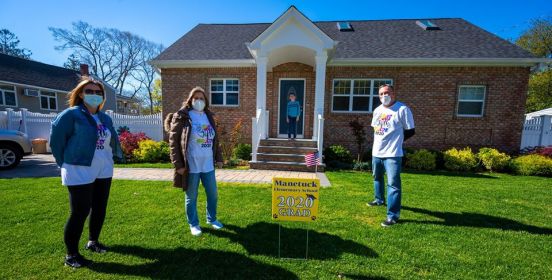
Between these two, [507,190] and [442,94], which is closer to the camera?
[507,190]

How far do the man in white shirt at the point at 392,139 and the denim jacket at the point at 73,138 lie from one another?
12.4 feet

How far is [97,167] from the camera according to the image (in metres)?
2.54

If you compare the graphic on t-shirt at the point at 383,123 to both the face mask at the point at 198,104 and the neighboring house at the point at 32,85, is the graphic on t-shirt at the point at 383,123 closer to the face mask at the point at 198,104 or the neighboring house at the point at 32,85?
the face mask at the point at 198,104

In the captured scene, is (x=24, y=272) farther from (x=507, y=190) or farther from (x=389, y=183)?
(x=507, y=190)

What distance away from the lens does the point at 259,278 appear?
Answer: 2.37 m

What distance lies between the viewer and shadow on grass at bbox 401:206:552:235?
3588 millimetres

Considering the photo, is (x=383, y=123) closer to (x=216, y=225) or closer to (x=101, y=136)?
(x=216, y=225)

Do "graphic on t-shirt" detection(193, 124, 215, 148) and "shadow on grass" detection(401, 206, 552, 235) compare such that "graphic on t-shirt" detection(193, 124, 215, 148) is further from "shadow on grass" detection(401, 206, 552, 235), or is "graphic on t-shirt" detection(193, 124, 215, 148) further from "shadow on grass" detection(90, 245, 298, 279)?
"shadow on grass" detection(401, 206, 552, 235)

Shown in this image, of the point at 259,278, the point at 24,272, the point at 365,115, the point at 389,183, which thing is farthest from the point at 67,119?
the point at 365,115

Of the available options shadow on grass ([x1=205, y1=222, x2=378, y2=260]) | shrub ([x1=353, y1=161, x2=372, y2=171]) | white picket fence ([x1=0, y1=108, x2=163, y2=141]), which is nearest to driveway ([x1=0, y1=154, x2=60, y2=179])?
white picket fence ([x1=0, y1=108, x2=163, y2=141])

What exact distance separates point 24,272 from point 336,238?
3393 mm

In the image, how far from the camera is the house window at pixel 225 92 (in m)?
10.4

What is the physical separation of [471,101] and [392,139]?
857 centimetres

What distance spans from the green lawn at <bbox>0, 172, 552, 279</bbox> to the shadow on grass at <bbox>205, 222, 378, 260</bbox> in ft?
0.04
